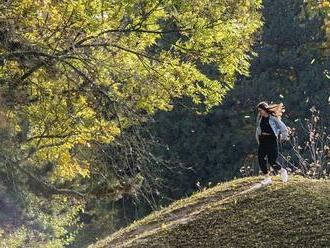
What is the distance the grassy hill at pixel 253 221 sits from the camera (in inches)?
271

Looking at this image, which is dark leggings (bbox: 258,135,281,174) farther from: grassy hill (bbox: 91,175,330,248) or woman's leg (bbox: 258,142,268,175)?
grassy hill (bbox: 91,175,330,248)

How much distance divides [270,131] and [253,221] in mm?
1892

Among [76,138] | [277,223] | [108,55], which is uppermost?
[108,55]

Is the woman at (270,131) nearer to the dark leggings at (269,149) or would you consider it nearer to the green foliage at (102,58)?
the dark leggings at (269,149)

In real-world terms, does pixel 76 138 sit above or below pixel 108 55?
below

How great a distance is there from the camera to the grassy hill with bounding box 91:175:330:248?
689 centimetres

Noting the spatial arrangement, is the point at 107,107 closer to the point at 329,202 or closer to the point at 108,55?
the point at 108,55

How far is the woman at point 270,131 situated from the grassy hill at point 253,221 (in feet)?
0.97

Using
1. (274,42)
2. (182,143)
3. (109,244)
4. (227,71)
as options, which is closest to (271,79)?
(274,42)

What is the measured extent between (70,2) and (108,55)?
1.96 metres

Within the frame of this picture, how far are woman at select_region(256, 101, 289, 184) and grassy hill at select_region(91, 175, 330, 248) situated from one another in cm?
30

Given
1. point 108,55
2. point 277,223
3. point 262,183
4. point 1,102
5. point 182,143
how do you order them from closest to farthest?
1. point 277,223
2. point 1,102
3. point 262,183
4. point 108,55
5. point 182,143

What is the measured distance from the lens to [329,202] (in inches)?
293

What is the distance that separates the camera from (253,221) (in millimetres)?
7383
